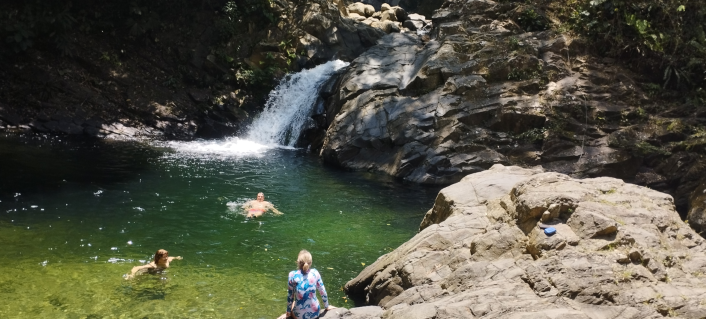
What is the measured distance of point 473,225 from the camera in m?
8.70

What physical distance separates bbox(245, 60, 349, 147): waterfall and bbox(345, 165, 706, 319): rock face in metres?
14.1

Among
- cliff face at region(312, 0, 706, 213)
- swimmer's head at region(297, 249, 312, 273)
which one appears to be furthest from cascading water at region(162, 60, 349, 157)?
swimmer's head at region(297, 249, 312, 273)

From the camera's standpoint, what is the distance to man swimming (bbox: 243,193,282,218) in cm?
1301

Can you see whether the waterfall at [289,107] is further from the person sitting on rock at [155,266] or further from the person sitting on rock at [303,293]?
the person sitting on rock at [303,293]

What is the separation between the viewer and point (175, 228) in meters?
11.9

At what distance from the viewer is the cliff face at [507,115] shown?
16484 millimetres

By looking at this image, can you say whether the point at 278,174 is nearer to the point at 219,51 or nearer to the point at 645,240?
the point at 219,51

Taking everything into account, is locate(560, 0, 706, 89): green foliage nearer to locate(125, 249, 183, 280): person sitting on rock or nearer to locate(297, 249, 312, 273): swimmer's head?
locate(297, 249, 312, 273): swimmer's head

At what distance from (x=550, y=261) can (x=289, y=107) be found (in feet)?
60.0

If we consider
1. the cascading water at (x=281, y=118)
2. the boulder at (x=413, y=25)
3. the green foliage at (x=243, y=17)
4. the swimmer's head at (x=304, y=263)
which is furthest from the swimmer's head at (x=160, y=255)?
the boulder at (x=413, y=25)

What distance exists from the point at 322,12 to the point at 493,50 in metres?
10.1

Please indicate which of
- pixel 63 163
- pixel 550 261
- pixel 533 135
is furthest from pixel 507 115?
pixel 63 163

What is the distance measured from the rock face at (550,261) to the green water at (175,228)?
5.51 ft

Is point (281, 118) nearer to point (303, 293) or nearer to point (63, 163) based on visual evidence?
point (63, 163)
